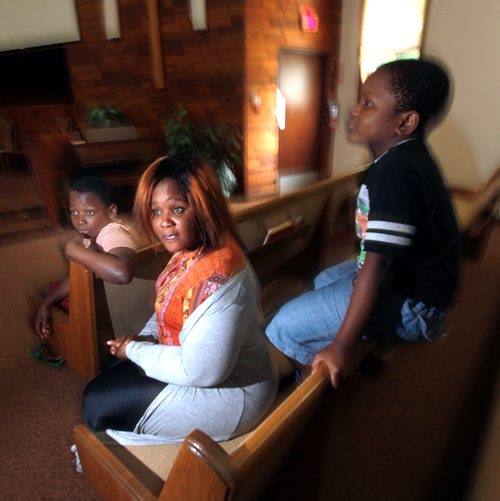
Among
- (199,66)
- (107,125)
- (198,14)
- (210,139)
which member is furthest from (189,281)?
(107,125)

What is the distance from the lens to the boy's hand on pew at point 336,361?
527mm

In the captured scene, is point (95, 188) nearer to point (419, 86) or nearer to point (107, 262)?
point (107, 262)

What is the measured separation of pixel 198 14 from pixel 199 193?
265cm

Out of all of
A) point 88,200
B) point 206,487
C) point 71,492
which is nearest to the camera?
point 206,487

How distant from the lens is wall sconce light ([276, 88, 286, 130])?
3018 mm

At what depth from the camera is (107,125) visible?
3.19 metres

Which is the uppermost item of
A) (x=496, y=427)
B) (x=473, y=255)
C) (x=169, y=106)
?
(x=169, y=106)

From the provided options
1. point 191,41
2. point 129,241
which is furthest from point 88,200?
point 191,41

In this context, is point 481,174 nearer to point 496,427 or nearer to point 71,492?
point 496,427

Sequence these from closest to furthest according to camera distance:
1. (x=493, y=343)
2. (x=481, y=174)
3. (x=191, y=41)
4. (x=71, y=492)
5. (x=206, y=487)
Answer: (x=206, y=487)
(x=71, y=492)
(x=493, y=343)
(x=481, y=174)
(x=191, y=41)

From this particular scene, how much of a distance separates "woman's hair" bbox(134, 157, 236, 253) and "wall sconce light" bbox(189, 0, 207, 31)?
2511mm

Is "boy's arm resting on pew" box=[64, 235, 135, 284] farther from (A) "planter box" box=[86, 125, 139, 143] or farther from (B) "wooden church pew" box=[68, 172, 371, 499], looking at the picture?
(A) "planter box" box=[86, 125, 139, 143]

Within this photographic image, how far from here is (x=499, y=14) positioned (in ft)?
6.57

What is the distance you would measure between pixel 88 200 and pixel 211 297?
2.03 feet
